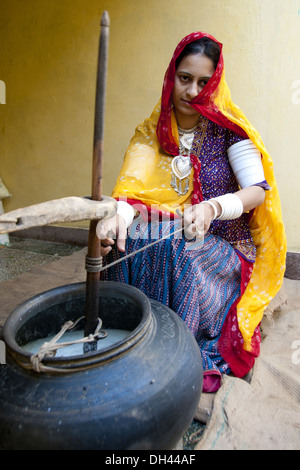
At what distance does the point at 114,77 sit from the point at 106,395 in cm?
274

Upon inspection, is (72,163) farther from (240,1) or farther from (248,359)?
(248,359)

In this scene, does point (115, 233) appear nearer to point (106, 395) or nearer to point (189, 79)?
point (106, 395)

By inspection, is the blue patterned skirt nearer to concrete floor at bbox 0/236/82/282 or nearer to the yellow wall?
the yellow wall

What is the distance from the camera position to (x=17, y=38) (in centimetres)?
329

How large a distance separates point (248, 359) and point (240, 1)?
2407 mm

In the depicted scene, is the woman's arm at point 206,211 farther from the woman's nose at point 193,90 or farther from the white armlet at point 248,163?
the woman's nose at point 193,90

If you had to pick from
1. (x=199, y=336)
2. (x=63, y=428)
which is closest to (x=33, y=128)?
(x=199, y=336)

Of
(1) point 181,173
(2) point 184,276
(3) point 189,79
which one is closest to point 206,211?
(2) point 184,276

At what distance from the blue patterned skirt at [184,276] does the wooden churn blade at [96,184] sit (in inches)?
20.0

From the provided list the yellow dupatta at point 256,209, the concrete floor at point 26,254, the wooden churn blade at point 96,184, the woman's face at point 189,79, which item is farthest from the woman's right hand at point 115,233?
the concrete floor at point 26,254

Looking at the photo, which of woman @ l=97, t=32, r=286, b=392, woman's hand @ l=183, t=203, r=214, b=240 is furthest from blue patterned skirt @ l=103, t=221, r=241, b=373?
woman's hand @ l=183, t=203, r=214, b=240

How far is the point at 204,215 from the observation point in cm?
137

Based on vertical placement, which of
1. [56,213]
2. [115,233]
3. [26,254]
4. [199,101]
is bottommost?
[26,254]

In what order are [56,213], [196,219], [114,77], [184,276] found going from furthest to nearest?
[114,77]
[184,276]
[196,219]
[56,213]
